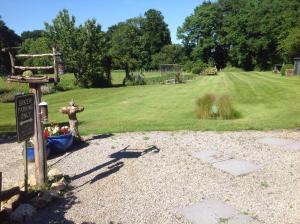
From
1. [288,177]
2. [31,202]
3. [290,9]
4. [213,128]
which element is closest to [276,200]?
[288,177]

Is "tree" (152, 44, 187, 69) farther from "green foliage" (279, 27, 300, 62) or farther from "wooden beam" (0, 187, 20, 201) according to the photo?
"wooden beam" (0, 187, 20, 201)

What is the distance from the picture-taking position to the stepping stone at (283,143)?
28.2 ft

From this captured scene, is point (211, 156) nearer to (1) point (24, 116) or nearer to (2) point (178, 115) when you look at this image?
(1) point (24, 116)

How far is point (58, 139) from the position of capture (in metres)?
8.30

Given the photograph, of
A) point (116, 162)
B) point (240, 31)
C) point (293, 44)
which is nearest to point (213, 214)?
point (116, 162)

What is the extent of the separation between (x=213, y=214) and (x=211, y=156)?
2975 mm

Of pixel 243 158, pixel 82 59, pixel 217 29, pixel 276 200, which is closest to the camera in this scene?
pixel 276 200

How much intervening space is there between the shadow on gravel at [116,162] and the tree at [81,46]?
77.7ft

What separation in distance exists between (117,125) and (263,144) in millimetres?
5013

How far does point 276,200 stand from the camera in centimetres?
551

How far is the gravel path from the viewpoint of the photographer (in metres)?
5.18

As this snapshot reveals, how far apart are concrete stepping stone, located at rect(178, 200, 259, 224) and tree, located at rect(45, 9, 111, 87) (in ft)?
89.2

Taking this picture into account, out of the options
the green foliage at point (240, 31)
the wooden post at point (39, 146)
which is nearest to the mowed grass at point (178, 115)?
the wooden post at point (39, 146)

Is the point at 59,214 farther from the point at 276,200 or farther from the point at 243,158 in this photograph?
the point at 243,158
